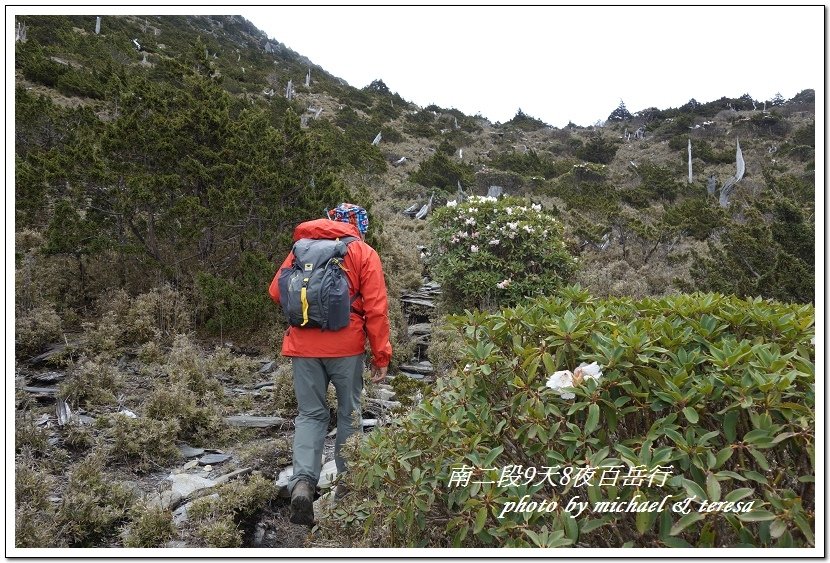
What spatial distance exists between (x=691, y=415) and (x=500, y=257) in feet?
16.9

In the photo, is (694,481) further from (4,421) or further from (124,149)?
(124,149)

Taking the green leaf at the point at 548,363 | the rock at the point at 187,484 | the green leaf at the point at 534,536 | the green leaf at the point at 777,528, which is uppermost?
the green leaf at the point at 548,363

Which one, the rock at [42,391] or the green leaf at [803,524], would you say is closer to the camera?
the green leaf at [803,524]

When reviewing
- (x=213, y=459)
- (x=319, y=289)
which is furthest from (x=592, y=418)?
(x=213, y=459)

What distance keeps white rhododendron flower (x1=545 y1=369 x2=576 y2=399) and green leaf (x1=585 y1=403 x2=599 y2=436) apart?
8 cm

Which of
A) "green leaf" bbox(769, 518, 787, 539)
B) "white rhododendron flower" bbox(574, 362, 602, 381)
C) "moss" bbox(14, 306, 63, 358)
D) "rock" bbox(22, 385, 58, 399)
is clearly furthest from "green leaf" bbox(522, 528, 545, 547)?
"moss" bbox(14, 306, 63, 358)

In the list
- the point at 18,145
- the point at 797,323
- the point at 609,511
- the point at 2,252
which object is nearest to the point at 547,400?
the point at 609,511

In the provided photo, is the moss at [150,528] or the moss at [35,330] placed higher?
the moss at [35,330]

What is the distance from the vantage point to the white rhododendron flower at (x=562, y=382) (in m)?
1.70

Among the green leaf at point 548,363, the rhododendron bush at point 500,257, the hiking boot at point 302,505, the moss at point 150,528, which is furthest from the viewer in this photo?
the rhododendron bush at point 500,257

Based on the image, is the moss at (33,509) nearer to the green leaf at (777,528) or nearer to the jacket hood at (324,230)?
the jacket hood at (324,230)

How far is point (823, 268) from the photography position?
6.50 feet

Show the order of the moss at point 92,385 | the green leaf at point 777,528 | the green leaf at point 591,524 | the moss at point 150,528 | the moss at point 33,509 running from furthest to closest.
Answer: the moss at point 92,385 → the moss at point 150,528 → the moss at point 33,509 → the green leaf at point 591,524 → the green leaf at point 777,528

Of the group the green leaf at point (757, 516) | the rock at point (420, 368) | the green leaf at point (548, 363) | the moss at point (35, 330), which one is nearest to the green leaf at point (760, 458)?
the green leaf at point (757, 516)
